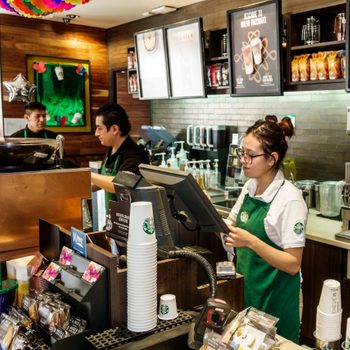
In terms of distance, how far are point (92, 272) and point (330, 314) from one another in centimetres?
70

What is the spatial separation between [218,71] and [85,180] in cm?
241

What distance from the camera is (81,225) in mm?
2129

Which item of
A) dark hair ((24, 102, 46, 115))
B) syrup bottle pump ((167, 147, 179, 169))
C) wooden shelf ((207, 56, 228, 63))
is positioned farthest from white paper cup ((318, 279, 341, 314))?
dark hair ((24, 102, 46, 115))

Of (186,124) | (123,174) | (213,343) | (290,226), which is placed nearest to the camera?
(213,343)

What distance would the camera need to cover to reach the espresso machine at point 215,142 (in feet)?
15.2

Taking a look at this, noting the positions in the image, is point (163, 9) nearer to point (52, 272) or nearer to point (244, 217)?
point (244, 217)

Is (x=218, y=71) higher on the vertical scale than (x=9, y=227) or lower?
higher

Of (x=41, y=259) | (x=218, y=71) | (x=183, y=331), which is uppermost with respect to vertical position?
(x=218, y=71)

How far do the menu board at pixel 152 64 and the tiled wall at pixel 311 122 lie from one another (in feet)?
2.20

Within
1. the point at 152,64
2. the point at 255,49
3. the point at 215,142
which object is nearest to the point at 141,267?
the point at 255,49

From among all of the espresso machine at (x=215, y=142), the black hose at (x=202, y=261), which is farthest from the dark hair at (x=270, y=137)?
the espresso machine at (x=215, y=142)

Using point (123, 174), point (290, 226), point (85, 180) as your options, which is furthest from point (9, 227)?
point (290, 226)

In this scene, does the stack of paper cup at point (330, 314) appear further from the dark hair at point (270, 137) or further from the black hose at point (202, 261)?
the dark hair at point (270, 137)

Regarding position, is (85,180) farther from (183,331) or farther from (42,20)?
(42,20)
